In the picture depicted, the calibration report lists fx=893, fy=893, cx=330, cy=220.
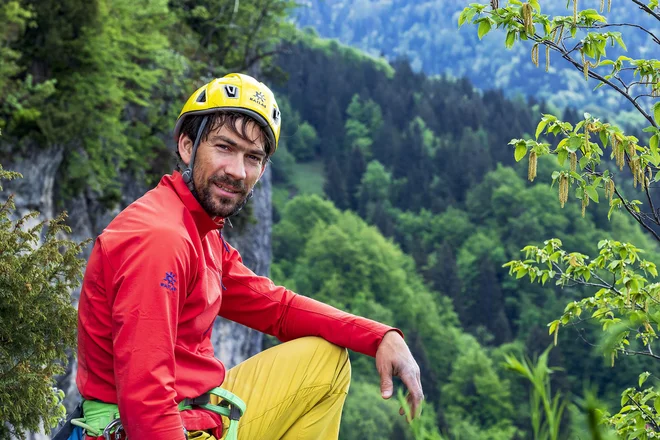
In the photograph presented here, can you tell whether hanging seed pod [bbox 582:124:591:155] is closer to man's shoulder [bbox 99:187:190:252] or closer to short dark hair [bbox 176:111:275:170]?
short dark hair [bbox 176:111:275:170]

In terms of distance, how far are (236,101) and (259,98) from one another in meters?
0.12

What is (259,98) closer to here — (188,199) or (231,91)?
(231,91)

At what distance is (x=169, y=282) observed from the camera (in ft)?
10.3

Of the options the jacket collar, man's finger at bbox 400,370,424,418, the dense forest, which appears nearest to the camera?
man's finger at bbox 400,370,424,418

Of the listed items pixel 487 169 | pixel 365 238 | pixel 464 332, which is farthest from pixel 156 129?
pixel 487 169

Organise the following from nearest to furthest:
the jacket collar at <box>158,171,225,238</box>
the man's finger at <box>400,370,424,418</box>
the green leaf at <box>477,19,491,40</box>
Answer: the man's finger at <box>400,370,424,418</box> → the jacket collar at <box>158,171,225,238</box> → the green leaf at <box>477,19,491,40</box>

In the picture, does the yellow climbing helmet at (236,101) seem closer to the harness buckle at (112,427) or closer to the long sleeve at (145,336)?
the long sleeve at (145,336)

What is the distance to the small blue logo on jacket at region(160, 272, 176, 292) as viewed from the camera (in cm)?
313

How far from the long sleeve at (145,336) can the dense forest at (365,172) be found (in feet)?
2.79

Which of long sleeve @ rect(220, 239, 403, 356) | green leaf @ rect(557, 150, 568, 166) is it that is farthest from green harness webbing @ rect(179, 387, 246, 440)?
green leaf @ rect(557, 150, 568, 166)

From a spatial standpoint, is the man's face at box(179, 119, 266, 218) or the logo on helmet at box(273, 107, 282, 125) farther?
the logo on helmet at box(273, 107, 282, 125)

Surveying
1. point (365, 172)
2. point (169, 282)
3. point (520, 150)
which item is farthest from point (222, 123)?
point (365, 172)

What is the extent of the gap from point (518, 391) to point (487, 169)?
42430 mm

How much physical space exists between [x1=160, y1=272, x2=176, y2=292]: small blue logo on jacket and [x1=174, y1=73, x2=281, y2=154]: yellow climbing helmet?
846 mm
